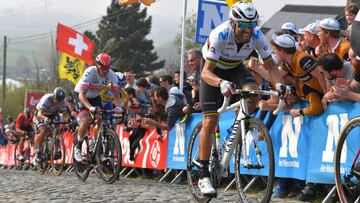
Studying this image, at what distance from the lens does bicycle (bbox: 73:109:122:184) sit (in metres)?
11.0

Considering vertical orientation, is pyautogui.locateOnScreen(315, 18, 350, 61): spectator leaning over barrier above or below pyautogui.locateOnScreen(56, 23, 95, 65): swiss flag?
below

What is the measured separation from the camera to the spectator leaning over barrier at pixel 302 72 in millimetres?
8578

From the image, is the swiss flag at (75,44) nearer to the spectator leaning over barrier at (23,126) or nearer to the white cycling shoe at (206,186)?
the spectator leaning over barrier at (23,126)

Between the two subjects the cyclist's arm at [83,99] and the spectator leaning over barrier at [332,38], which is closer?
the spectator leaning over barrier at [332,38]

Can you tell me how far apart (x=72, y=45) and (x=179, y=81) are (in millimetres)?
12352

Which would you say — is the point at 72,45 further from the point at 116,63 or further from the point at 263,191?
the point at 116,63

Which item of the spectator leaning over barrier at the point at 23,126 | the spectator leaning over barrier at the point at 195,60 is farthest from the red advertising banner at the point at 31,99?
the spectator leaning over barrier at the point at 195,60

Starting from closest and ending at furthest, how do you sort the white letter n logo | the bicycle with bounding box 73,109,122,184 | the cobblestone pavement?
the cobblestone pavement
the white letter n logo
the bicycle with bounding box 73,109,122,184

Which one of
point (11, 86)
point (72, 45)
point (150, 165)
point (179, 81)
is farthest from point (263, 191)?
point (11, 86)

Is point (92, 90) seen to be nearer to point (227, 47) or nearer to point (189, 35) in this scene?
point (227, 47)

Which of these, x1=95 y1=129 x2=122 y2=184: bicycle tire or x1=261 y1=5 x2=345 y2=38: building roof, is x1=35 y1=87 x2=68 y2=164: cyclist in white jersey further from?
x1=261 y1=5 x2=345 y2=38: building roof

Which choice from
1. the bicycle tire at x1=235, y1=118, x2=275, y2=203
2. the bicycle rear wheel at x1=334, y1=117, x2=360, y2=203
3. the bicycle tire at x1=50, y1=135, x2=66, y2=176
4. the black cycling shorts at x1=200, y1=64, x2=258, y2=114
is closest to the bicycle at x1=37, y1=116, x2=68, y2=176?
the bicycle tire at x1=50, y1=135, x2=66, y2=176

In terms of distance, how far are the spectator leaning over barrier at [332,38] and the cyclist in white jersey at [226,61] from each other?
1.89 meters

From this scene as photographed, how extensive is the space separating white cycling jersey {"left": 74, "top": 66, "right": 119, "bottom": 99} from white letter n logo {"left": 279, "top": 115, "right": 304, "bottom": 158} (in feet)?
12.9
